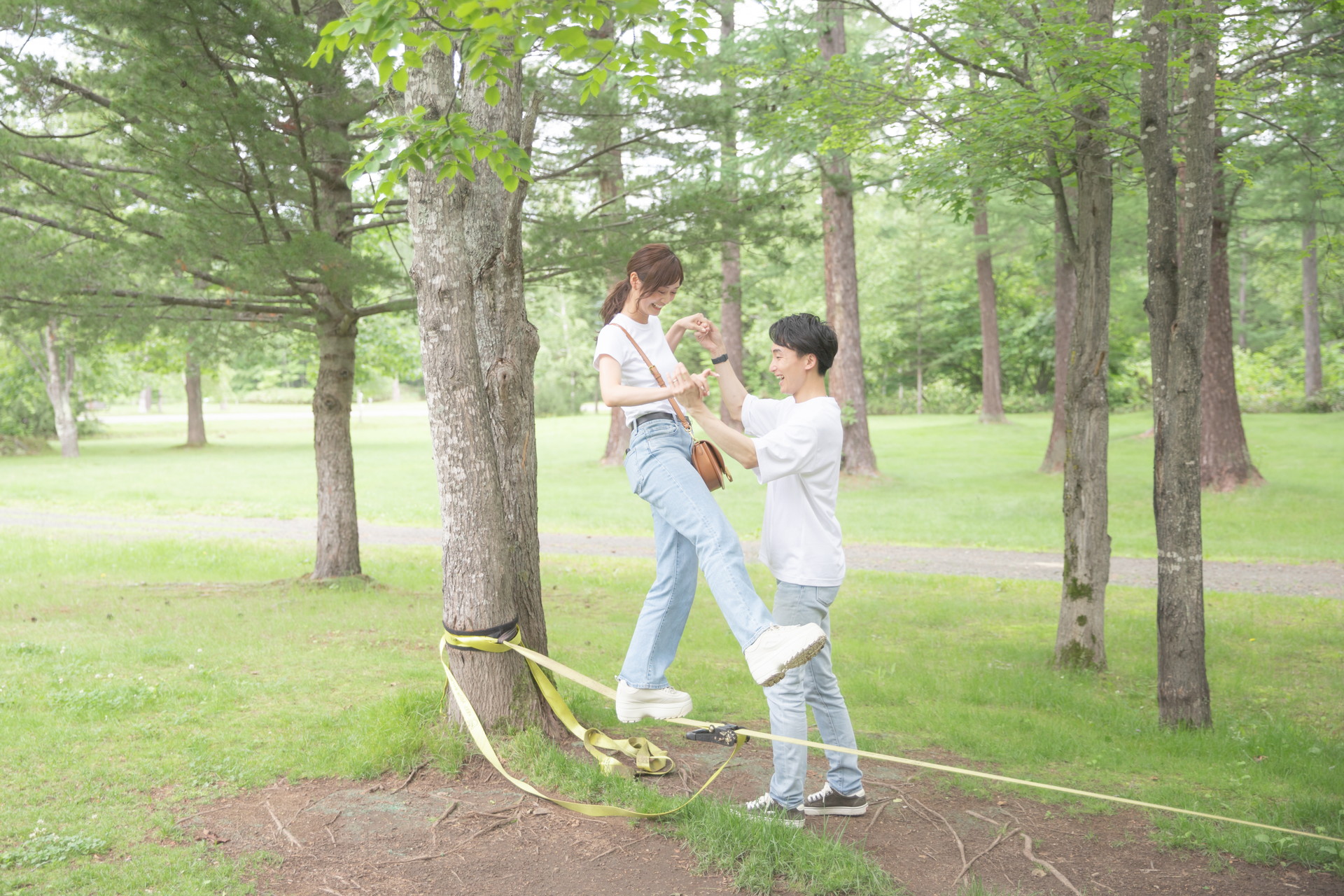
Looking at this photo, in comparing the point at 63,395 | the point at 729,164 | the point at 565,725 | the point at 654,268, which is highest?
the point at 729,164

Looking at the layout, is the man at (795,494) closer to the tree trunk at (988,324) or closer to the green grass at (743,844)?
the green grass at (743,844)

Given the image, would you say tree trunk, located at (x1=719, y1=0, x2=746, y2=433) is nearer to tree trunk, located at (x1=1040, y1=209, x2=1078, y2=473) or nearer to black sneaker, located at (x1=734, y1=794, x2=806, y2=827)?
black sneaker, located at (x1=734, y1=794, x2=806, y2=827)

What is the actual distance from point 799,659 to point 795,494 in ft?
2.17

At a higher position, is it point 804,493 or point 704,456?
point 704,456

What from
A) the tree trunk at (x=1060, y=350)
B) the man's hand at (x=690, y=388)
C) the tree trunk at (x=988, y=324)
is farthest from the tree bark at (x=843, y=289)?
the man's hand at (x=690, y=388)

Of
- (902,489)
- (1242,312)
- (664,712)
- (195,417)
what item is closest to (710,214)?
(664,712)

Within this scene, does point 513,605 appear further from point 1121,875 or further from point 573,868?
point 1121,875

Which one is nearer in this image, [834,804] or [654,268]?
[654,268]

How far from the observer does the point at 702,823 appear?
13.0 ft

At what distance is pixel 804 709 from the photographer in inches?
156

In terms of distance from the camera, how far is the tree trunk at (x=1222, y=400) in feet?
52.3

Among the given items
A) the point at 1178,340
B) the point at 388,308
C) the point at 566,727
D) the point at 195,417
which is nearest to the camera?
the point at 566,727

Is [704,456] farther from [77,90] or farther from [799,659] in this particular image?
[77,90]

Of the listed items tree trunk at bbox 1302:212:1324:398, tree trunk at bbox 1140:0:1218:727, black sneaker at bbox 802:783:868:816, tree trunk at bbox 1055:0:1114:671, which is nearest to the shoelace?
black sneaker at bbox 802:783:868:816
